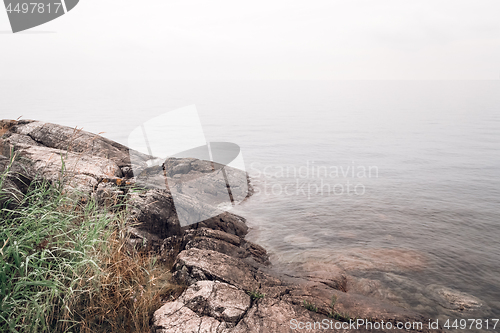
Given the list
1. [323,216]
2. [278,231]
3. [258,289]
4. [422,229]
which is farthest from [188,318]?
[422,229]

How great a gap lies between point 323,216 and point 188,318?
5.57m

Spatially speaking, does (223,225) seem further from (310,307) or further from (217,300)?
(310,307)

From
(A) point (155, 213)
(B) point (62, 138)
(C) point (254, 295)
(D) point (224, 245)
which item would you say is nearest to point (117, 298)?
(C) point (254, 295)

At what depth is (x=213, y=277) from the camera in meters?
3.46

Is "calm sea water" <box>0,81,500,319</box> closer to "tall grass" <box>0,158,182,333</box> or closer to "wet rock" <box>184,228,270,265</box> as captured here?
"wet rock" <box>184,228,270,265</box>

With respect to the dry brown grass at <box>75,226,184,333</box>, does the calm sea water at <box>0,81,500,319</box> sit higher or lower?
lower

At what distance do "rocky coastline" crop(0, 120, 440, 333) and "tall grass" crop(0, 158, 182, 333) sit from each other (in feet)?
1.07

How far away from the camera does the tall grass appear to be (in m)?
2.40

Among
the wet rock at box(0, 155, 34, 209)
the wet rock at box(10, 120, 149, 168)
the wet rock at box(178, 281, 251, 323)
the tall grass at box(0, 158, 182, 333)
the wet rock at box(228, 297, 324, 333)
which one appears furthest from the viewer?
the wet rock at box(10, 120, 149, 168)

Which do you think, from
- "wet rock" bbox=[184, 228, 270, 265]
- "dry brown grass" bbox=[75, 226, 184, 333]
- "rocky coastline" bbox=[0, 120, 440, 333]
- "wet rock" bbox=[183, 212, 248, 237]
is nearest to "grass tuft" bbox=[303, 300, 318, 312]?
"rocky coastline" bbox=[0, 120, 440, 333]

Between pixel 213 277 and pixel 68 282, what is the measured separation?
1.50m

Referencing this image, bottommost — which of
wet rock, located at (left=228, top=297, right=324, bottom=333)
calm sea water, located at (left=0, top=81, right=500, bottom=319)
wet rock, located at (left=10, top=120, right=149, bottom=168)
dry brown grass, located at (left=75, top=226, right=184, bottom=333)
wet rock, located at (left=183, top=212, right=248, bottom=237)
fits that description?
calm sea water, located at (left=0, top=81, right=500, bottom=319)

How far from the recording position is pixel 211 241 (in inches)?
174

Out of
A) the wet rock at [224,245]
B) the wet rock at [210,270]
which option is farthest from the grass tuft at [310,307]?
Answer: the wet rock at [224,245]
